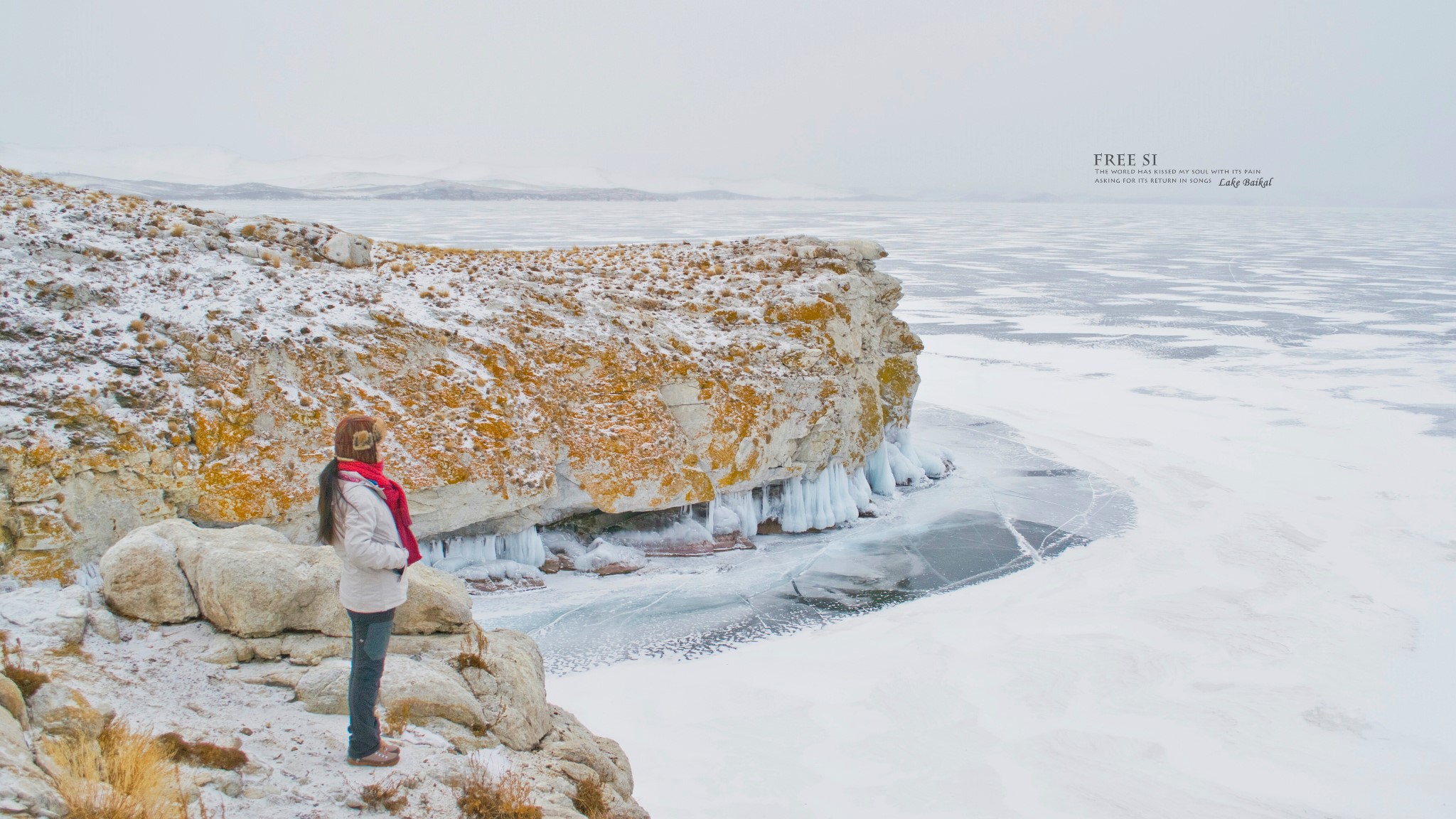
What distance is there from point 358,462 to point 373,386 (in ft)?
31.7

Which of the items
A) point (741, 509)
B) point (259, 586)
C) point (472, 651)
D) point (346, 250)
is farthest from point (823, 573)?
point (346, 250)

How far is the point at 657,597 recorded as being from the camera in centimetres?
1438

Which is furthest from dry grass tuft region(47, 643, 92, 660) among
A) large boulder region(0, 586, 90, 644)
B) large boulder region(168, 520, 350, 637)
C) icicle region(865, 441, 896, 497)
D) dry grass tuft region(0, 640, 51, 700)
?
icicle region(865, 441, 896, 497)

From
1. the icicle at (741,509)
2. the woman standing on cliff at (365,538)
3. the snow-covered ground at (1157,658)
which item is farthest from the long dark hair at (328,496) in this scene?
the icicle at (741,509)

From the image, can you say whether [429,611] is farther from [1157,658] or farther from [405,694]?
[1157,658]

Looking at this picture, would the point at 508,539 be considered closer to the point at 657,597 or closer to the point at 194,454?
the point at 657,597

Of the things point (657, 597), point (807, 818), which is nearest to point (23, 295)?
point (657, 597)

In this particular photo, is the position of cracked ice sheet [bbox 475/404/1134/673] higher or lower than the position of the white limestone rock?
lower

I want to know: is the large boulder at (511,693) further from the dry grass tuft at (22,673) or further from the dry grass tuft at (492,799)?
the dry grass tuft at (22,673)

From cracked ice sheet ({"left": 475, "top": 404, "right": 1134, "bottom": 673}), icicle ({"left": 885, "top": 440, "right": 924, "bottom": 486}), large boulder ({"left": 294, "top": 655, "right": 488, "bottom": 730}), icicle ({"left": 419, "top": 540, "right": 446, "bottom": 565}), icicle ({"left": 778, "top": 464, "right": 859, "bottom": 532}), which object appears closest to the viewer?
large boulder ({"left": 294, "top": 655, "right": 488, "bottom": 730})

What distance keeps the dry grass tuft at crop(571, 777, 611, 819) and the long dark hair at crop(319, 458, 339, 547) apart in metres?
2.61

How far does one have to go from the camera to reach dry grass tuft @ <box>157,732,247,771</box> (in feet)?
18.0

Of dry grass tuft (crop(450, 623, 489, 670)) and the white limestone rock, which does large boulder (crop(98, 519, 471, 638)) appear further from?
the white limestone rock

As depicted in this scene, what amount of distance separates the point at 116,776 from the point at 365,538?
5.53 feet
